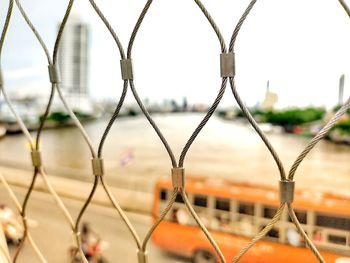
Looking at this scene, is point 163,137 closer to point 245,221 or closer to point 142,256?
point 142,256

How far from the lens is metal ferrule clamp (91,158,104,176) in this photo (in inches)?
21.9

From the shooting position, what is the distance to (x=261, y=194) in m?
2.95

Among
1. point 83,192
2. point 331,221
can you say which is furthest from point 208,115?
point 83,192

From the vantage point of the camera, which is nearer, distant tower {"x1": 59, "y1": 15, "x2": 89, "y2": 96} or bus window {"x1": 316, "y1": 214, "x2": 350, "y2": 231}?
bus window {"x1": 316, "y1": 214, "x2": 350, "y2": 231}

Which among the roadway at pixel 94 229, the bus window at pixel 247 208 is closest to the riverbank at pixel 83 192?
the roadway at pixel 94 229

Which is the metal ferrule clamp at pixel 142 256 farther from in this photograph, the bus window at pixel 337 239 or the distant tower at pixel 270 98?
the bus window at pixel 337 239

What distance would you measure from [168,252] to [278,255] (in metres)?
1.48

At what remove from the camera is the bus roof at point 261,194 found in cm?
262

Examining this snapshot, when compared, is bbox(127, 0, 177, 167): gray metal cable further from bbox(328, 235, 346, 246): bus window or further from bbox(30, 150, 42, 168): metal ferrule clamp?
bbox(328, 235, 346, 246): bus window

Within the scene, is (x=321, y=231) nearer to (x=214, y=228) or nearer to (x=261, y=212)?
(x=261, y=212)

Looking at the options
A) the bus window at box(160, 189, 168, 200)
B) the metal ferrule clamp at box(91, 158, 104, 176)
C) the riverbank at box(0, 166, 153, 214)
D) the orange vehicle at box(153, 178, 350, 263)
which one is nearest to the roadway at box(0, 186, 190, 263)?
the riverbank at box(0, 166, 153, 214)

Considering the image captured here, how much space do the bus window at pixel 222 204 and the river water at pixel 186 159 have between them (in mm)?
4667

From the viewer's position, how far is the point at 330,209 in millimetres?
2578

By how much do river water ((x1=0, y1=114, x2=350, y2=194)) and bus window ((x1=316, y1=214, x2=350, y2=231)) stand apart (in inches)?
212
